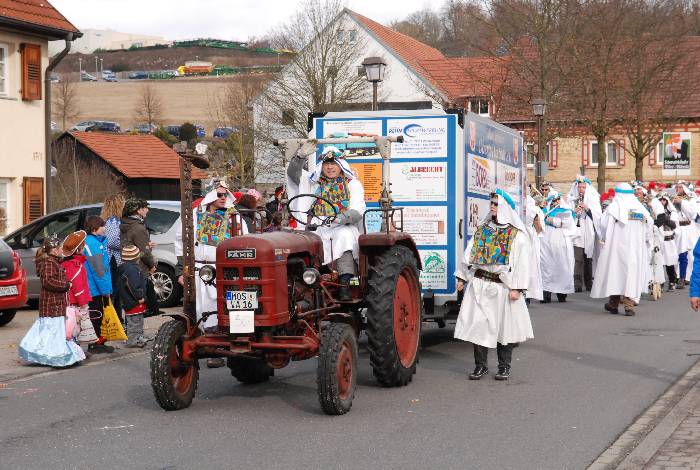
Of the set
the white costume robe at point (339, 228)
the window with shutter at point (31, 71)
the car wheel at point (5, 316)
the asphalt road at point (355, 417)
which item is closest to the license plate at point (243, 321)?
the asphalt road at point (355, 417)

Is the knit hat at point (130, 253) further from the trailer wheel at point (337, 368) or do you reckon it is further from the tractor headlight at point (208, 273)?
the trailer wheel at point (337, 368)

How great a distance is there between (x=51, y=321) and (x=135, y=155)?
40.6 meters

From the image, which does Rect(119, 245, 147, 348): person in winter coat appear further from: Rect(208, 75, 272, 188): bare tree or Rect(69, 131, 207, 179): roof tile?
Rect(69, 131, 207, 179): roof tile

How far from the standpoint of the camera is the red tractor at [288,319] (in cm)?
895

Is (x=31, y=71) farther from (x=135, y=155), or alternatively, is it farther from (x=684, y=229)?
(x=135, y=155)

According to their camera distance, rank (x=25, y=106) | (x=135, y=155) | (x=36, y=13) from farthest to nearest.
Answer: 1. (x=135, y=155)
2. (x=36, y=13)
3. (x=25, y=106)

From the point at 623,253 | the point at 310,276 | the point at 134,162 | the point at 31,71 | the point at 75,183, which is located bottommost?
the point at 623,253

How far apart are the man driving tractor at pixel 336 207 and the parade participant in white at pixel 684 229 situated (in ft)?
50.7

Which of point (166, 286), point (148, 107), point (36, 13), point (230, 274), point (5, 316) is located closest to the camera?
point (230, 274)

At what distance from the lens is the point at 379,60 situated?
77.9 ft

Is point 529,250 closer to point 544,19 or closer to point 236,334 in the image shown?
point 236,334

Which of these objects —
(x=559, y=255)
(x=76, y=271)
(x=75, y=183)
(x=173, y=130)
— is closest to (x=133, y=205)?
(x=76, y=271)

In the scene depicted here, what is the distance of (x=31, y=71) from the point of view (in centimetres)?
2717

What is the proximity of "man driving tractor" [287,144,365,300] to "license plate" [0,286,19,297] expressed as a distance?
20.9 feet
